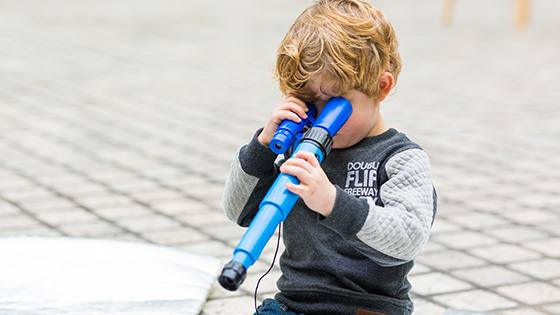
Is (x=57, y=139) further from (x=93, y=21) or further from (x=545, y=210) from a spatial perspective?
(x=93, y=21)

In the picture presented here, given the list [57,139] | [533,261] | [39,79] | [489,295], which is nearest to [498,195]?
[533,261]

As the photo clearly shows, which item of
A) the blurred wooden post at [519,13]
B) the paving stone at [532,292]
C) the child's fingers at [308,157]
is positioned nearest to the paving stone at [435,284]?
the paving stone at [532,292]

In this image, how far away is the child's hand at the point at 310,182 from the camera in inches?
60.0

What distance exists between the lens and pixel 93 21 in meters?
9.27

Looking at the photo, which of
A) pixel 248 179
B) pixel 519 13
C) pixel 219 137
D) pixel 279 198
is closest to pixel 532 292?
pixel 248 179

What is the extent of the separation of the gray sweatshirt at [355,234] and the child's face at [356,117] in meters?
0.02

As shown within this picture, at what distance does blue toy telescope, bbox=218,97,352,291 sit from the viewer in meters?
1.39

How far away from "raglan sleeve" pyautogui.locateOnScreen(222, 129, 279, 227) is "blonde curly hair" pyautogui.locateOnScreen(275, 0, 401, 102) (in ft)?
0.56

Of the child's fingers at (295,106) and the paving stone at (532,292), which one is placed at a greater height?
the child's fingers at (295,106)

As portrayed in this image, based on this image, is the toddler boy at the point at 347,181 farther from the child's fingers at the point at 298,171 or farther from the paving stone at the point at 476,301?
the paving stone at the point at 476,301

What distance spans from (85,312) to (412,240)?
115cm

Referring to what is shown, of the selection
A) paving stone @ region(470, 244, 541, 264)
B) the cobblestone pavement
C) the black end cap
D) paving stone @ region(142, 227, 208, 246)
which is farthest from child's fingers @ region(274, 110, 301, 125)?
paving stone @ region(470, 244, 541, 264)

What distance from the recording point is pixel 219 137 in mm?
4578

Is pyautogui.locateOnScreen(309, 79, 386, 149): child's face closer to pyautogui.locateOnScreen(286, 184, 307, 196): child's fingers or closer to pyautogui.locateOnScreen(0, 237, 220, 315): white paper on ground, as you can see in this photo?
pyautogui.locateOnScreen(286, 184, 307, 196): child's fingers
